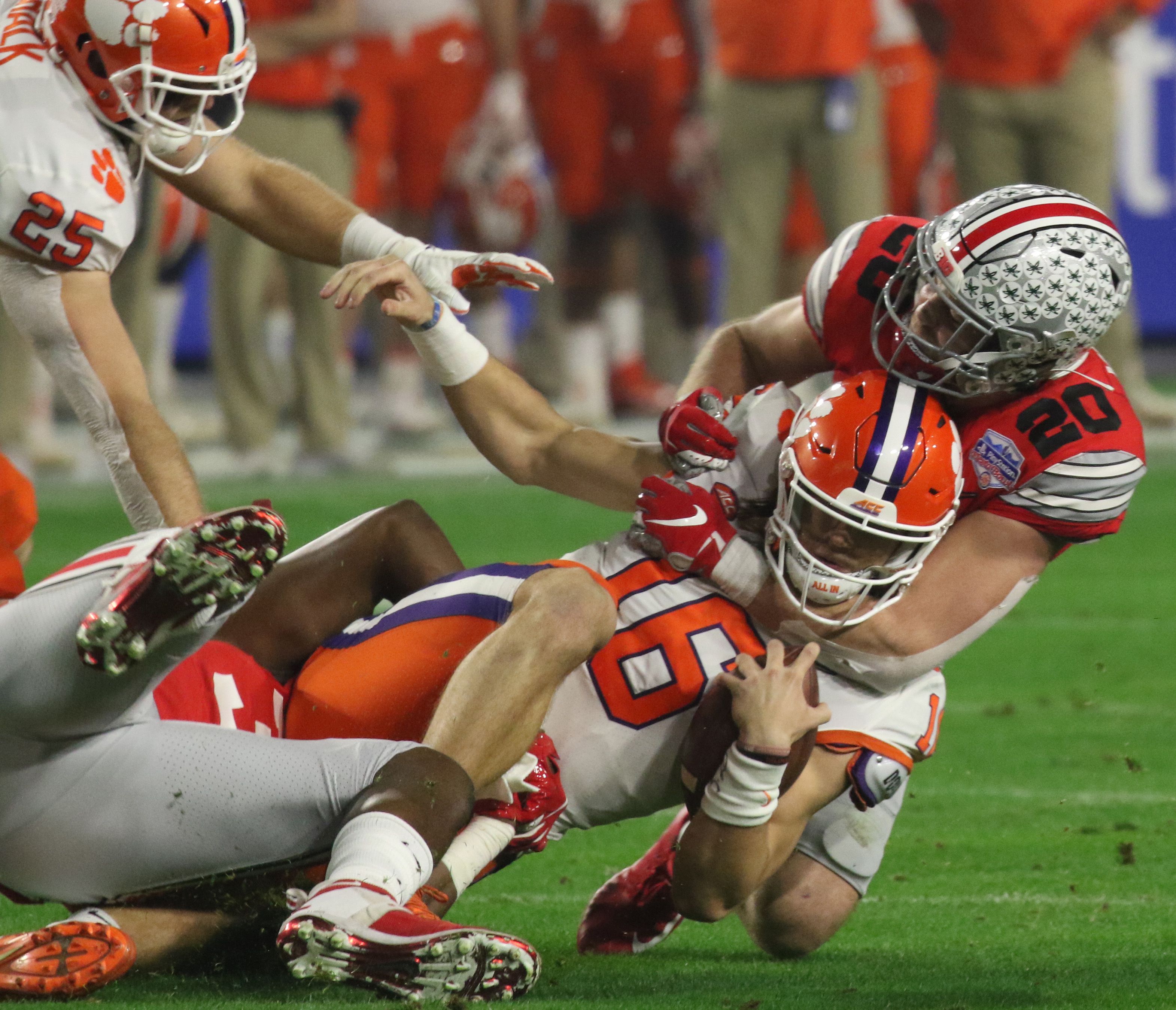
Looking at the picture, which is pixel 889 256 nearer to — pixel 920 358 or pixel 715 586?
pixel 920 358

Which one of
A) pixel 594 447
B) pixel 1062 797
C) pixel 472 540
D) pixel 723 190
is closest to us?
pixel 594 447

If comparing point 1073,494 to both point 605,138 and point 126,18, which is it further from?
point 605,138

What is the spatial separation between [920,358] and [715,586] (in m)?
0.58

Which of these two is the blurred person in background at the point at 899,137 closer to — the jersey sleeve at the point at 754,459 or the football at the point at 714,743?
the jersey sleeve at the point at 754,459

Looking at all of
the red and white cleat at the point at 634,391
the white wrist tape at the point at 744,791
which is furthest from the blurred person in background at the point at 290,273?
the white wrist tape at the point at 744,791

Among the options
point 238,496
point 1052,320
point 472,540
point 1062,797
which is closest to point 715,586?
point 1052,320

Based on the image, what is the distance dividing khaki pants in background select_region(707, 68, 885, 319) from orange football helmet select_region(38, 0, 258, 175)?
19.0 feet

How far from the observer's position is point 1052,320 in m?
3.44

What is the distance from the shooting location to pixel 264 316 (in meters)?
9.99

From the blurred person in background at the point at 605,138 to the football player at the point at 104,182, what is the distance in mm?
7243

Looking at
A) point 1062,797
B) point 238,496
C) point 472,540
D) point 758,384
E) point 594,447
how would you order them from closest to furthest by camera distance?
point 594,447, point 758,384, point 1062,797, point 472,540, point 238,496

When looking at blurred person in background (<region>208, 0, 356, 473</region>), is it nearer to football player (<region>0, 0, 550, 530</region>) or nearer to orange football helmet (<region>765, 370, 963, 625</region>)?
football player (<region>0, 0, 550, 530</region>)

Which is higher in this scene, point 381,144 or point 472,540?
point 381,144

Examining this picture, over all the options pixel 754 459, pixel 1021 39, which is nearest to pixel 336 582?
pixel 754 459
